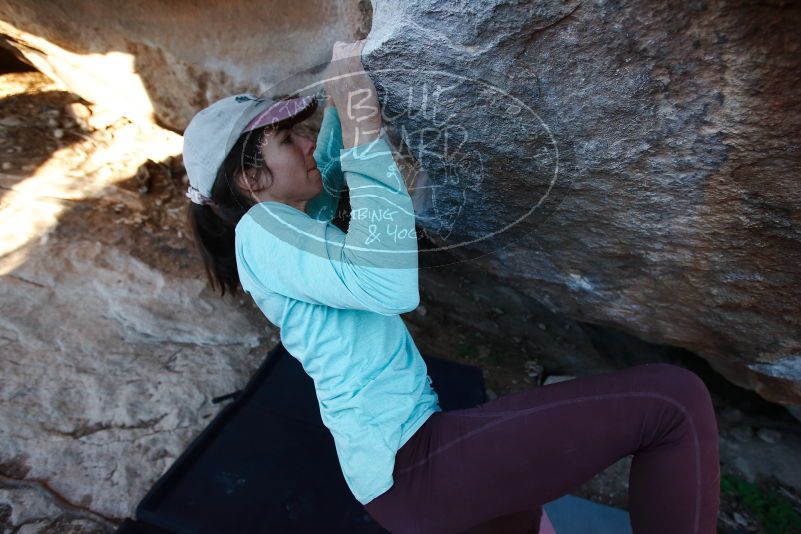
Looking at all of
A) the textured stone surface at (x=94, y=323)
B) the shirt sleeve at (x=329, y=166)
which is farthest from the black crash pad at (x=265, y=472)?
the shirt sleeve at (x=329, y=166)

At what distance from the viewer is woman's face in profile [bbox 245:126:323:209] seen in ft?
3.49

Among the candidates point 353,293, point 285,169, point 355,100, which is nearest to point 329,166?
point 285,169

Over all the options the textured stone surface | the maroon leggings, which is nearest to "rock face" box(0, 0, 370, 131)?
the textured stone surface

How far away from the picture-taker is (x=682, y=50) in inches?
31.2

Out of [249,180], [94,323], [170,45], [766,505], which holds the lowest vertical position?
[766,505]

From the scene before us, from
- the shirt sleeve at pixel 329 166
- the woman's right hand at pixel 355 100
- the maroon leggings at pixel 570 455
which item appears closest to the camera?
the woman's right hand at pixel 355 100

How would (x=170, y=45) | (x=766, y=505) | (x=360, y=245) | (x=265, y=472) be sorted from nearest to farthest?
(x=360, y=245), (x=265, y=472), (x=766, y=505), (x=170, y=45)

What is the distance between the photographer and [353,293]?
914 millimetres

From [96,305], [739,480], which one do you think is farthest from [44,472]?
[739,480]

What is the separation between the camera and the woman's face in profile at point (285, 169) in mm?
1064

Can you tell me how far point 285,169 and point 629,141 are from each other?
0.69 metres

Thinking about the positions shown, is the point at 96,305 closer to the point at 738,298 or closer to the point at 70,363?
the point at 70,363

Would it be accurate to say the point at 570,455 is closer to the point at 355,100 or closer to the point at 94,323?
the point at 355,100

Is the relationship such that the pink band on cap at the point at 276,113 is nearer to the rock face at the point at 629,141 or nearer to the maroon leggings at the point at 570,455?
the rock face at the point at 629,141
